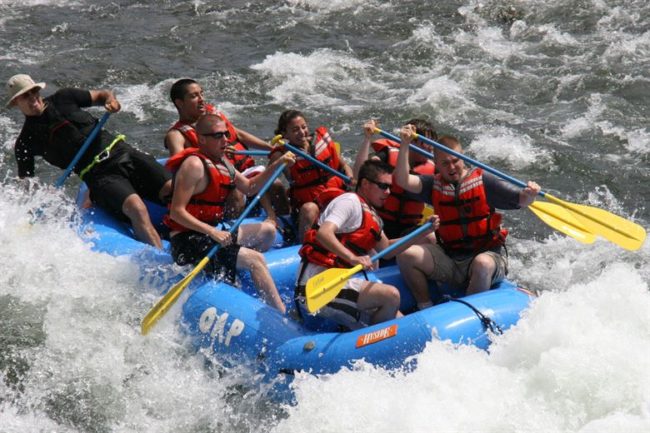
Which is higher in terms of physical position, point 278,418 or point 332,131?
point 278,418

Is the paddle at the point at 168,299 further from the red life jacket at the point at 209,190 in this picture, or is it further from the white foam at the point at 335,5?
the white foam at the point at 335,5

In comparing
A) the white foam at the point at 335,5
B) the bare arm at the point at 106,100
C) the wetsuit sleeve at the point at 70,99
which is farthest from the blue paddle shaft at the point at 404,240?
the white foam at the point at 335,5

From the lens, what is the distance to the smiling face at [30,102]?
21.7ft

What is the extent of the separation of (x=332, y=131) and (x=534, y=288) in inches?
143

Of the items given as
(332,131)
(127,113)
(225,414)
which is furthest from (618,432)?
(127,113)

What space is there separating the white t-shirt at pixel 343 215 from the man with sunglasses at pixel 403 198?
2.36ft

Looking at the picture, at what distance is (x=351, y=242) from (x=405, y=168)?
579 millimetres

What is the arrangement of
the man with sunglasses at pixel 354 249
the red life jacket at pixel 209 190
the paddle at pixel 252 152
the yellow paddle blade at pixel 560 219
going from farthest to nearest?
the paddle at pixel 252 152 < the red life jacket at pixel 209 190 < the yellow paddle blade at pixel 560 219 < the man with sunglasses at pixel 354 249

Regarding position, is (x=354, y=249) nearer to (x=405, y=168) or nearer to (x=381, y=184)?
(x=381, y=184)

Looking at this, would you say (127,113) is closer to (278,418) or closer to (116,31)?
(116,31)

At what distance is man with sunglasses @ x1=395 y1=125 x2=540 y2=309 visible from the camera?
5629 mm

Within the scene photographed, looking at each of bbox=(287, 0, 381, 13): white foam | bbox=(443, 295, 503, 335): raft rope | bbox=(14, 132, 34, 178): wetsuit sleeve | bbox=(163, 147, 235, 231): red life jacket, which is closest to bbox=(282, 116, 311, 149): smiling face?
bbox=(163, 147, 235, 231): red life jacket

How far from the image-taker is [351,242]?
5.50 meters

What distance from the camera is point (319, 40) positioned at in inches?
508
